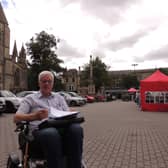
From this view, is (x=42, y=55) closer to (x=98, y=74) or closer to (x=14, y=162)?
(x=98, y=74)

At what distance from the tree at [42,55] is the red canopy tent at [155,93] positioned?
133 ft

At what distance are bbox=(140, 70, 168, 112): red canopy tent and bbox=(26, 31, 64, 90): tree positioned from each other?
4055 cm

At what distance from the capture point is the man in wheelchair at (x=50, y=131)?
363 centimetres

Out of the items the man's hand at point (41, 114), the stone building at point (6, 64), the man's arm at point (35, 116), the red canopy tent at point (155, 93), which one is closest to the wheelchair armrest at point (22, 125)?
the man's arm at point (35, 116)

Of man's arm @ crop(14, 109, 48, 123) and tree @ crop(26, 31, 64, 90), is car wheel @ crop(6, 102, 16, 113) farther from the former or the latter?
tree @ crop(26, 31, 64, 90)

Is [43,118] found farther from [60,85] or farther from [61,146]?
[60,85]

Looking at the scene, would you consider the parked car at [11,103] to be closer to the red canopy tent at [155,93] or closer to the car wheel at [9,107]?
the car wheel at [9,107]

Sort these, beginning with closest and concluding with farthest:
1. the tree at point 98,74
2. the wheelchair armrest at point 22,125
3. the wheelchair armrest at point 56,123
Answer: the wheelchair armrest at point 56,123
the wheelchair armrest at point 22,125
the tree at point 98,74

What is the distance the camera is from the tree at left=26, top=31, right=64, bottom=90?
215 feet

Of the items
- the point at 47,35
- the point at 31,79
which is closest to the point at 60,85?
the point at 31,79

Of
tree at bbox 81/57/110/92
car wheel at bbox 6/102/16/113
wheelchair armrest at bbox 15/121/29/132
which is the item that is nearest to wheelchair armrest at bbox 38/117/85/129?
wheelchair armrest at bbox 15/121/29/132

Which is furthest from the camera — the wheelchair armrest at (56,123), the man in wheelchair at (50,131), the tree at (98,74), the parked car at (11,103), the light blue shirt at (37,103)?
the tree at (98,74)

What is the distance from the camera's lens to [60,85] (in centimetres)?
6581

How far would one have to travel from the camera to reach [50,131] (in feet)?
12.0
